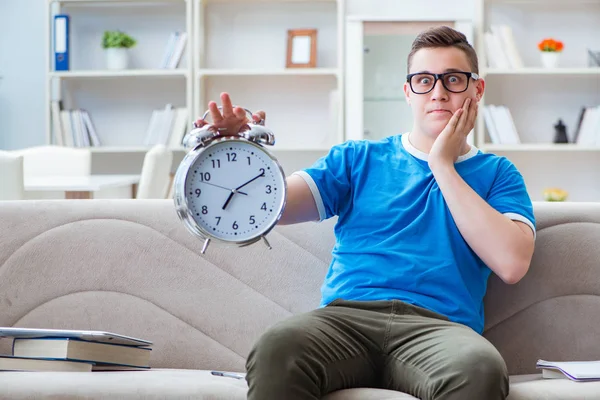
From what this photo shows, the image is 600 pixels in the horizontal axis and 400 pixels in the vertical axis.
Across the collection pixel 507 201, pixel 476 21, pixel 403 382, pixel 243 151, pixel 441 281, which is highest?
pixel 476 21

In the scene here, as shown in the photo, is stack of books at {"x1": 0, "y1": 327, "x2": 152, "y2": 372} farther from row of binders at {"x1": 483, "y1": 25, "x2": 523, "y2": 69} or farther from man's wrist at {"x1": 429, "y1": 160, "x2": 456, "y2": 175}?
row of binders at {"x1": 483, "y1": 25, "x2": 523, "y2": 69}

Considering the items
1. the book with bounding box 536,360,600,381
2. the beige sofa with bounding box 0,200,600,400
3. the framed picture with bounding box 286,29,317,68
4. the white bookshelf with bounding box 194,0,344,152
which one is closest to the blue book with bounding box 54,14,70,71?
the white bookshelf with bounding box 194,0,344,152

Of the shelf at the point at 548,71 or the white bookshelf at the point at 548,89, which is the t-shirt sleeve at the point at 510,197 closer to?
the shelf at the point at 548,71

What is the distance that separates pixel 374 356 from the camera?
5.31 feet

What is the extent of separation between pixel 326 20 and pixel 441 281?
4.01 m

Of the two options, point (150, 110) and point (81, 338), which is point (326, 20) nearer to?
point (150, 110)

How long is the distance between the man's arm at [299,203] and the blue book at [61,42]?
3.87 metres

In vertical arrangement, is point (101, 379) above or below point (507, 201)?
below

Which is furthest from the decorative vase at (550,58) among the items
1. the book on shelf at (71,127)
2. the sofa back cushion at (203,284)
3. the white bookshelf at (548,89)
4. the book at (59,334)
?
the book at (59,334)

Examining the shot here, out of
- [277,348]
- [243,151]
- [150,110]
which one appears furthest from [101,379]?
[150,110]

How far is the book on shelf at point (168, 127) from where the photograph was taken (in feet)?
17.5

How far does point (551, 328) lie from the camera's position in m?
1.90

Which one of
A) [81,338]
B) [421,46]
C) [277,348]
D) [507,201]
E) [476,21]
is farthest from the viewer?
[476,21]

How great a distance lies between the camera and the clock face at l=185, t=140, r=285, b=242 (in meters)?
1.48
